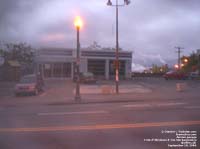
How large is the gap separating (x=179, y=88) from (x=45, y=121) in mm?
21496

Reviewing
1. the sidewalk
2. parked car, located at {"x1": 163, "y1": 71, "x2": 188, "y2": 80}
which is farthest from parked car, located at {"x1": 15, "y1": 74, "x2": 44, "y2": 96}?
parked car, located at {"x1": 163, "y1": 71, "x2": 188, "y2": 80}

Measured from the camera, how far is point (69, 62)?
6347 cm

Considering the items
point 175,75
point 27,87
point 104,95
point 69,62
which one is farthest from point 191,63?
point 27,87

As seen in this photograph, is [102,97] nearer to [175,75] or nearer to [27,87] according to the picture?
[27,87]

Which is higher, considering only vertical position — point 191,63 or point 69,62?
point 69,62

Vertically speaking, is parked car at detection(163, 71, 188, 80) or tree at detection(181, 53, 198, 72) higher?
tree at detection(181, 53, 198, 72)

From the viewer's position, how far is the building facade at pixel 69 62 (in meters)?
62.9

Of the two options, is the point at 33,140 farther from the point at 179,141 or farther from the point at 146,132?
the point at 179,141

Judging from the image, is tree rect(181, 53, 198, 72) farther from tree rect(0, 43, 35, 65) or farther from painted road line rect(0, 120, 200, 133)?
painted road line rect(0, 120, 200, 133)

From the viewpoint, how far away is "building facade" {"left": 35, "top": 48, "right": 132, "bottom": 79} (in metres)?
62.9

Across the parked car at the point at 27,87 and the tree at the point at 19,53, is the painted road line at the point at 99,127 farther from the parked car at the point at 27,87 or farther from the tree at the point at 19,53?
the tree at the point at 19,53

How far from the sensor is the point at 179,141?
28.5ft

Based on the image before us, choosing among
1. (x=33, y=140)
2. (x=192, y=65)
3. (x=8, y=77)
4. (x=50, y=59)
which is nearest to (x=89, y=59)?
(x=50, y=59)

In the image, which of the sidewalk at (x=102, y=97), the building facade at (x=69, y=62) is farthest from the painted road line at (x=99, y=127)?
the building facade at (x=69, y=62)
